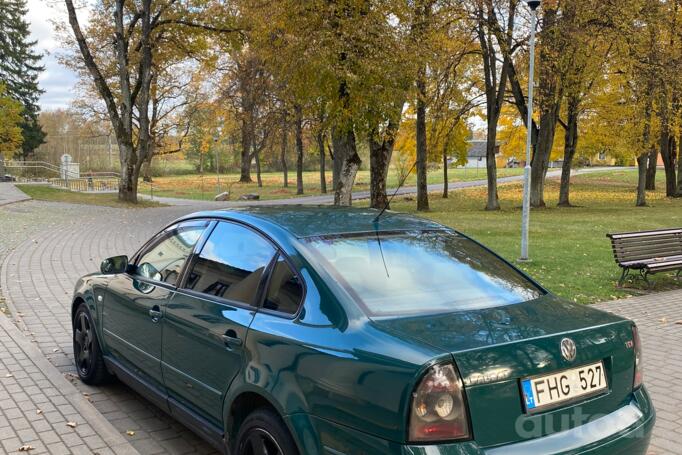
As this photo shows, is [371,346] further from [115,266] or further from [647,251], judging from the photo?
[647,251]

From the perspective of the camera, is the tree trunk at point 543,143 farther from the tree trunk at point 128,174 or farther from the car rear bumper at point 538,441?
the car rear bumper at point 538,441

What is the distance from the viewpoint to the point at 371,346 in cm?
241

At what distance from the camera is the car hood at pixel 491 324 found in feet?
7.95

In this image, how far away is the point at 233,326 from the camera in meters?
3.12

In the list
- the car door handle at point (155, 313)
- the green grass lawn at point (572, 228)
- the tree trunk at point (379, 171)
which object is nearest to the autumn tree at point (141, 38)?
the tree trunk at point (379, 171)

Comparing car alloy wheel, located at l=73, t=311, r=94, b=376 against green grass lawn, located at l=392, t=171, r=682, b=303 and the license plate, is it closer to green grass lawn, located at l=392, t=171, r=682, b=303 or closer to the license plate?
the license plate

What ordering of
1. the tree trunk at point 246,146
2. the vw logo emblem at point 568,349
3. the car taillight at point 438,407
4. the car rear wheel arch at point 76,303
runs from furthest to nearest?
the tree trunk at point 246,146 → the car rear wheel arch at point 76,303 → the vw logo emblem at point 568,349 → the car taillight at point 438,407

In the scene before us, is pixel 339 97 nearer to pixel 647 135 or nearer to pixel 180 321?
pixel 180 321

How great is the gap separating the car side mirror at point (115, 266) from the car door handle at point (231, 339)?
181cm

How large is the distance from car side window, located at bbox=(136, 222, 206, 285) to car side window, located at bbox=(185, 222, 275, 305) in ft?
0.75

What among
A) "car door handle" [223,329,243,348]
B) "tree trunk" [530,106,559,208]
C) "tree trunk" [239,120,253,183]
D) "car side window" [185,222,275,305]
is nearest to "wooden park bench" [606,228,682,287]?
"car side window" [185,222,275,305]

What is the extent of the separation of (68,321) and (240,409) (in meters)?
4.79

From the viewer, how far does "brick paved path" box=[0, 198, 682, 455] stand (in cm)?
420

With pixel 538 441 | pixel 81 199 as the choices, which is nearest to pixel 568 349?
pixel 538 441
